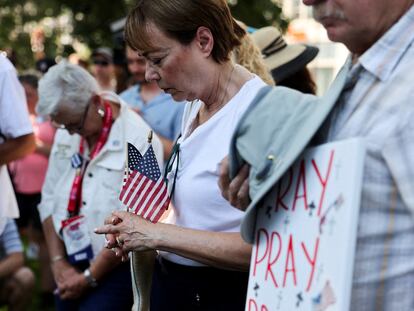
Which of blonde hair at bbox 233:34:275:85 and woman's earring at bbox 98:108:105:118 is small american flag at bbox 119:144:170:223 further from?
woman's earring at bbox 98:108:105:118

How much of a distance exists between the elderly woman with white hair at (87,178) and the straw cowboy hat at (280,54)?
75cm

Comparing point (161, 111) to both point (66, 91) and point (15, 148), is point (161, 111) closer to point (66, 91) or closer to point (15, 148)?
point (66, 91)

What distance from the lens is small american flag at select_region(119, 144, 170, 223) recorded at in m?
2.67

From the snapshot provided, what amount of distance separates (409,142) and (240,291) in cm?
122

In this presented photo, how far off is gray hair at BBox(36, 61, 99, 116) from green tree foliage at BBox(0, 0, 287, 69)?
5.90 meters

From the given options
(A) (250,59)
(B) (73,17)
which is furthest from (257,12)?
(A) (250,59)

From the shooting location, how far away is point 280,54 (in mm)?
4340

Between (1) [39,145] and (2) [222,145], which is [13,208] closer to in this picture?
(2) [222,145]

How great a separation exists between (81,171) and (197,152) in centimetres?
153

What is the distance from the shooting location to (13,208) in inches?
161

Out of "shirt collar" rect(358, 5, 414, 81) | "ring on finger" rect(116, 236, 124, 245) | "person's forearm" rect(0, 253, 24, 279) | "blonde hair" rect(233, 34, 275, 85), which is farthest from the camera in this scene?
"person's forearm" rect(0, 253, 24, 279)

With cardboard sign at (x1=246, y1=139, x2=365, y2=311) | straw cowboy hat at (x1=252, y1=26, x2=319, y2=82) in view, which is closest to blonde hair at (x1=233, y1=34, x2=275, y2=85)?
straw cowboy hat at (x1=252, y1=26, x2=319, y2=82)

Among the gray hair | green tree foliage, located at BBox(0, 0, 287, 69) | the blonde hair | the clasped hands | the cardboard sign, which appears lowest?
green tree foliage, located at BBox(0, 0, 287, 69)

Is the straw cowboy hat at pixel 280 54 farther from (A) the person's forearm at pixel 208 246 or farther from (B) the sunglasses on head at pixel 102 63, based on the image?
(B) the sunglasses on head at pixel 102 63
